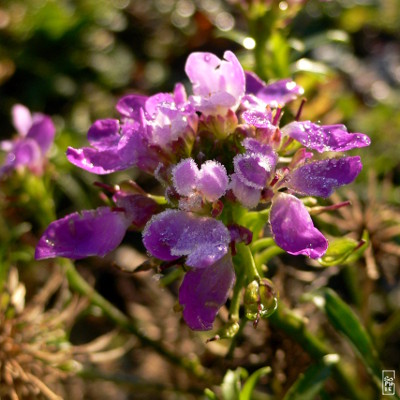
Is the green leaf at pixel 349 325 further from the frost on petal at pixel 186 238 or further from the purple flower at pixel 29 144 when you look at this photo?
the purple flower at pixel 29 144

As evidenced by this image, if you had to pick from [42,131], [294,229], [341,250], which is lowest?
[42,131]

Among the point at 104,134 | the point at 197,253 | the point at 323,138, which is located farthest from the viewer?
the point at 104,134

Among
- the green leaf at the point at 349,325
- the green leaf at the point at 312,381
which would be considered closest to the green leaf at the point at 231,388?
the green leaf at the point at 312,381

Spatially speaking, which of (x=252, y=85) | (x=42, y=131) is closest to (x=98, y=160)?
(x=252, y=85)

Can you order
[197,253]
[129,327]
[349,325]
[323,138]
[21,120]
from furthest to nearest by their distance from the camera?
[21,120], [129,327], [349,325], [323,138], [197,253]

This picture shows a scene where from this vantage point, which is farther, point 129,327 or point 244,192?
point 129,327

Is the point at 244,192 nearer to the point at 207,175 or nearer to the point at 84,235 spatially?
the point at 207,175

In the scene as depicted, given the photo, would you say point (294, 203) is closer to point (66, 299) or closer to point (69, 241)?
point (69, 241)
